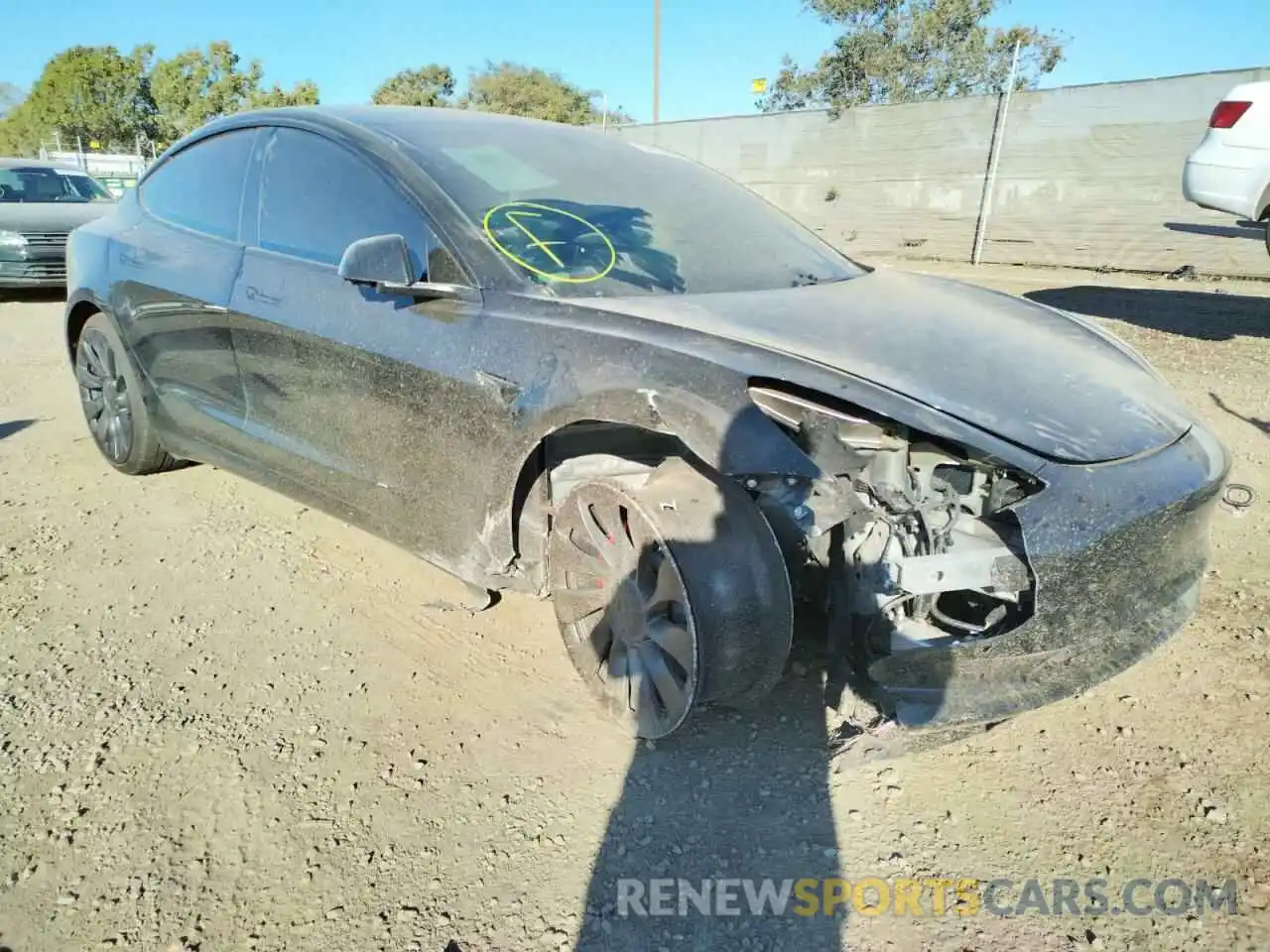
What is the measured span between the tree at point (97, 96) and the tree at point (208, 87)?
384 cm

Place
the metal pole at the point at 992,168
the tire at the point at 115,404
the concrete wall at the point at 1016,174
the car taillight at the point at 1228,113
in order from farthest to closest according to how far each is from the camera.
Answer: the metal pole at the point at 992,168, the concrete wall at the point at 1016,174, the car taillight at the point at 1228,113, the tire at the point at 115,404

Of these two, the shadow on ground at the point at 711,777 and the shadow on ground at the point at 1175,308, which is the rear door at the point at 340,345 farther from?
the shadow on ground at the point at 1175,308

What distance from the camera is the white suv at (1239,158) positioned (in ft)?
21.3

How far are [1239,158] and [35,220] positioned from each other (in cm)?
1148

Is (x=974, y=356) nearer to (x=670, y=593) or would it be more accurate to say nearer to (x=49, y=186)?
(x=670, y=593)

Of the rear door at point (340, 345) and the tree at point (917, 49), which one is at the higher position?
the tree at point (917, 49)

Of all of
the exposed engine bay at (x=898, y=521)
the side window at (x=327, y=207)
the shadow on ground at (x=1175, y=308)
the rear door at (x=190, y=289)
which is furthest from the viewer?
the shadow on ground at (x=1175, y=308)

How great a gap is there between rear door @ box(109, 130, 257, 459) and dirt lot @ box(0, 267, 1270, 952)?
677mm

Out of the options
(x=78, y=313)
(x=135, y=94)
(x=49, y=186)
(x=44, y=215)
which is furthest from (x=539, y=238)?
(x=135, y=94)

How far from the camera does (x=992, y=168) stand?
46.0 ft


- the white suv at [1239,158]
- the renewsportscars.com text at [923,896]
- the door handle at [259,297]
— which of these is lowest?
the renewsportscars.com text at [923,896]

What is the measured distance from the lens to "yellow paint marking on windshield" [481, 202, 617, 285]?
2.54 meters

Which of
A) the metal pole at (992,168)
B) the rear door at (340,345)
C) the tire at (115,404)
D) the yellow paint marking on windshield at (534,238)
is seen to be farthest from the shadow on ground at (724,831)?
the metal pole at (992,168)

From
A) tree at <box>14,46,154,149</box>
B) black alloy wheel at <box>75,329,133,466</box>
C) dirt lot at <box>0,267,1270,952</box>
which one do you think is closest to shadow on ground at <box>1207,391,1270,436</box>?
dirt lot at <box>0,267,1270,952</box>
